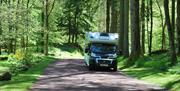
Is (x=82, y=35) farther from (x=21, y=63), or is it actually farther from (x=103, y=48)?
(x=103, y=48)

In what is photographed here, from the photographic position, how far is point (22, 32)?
4938cm

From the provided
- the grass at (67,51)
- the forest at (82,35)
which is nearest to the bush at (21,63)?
the forest at (82,35)

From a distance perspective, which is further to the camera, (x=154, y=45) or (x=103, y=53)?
(x=154, y=45)

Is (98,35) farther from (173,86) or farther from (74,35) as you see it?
(74,35)

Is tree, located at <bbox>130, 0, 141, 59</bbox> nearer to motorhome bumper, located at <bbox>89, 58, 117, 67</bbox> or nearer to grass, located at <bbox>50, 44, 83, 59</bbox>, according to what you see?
motorhome bumper, located at <bbox>89, 58, 117, 67</bbox>

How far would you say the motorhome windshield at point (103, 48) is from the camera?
31.5 metres

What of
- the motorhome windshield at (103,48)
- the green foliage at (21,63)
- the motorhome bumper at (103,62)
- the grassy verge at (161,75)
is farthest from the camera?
the motorhome windshield at (103,48)

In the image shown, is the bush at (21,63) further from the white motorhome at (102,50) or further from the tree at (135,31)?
the tree at (135,31)

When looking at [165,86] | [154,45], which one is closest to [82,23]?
[154,45]

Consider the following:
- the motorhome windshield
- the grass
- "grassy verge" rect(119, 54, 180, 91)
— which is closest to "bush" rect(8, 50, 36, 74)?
the motorhome windshield

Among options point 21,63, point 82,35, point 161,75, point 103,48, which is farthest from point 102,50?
point 82,35

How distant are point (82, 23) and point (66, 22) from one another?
309 cm

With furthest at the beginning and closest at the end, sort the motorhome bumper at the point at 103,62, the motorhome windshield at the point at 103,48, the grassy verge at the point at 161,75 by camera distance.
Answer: the motorhome windshield at the point at 103,48, the motorhome bumper at the point at 103,62, the grassy verge at the point at 161,75

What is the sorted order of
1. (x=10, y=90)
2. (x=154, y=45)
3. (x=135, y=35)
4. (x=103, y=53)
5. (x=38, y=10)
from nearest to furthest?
(x=10, y=90) < (x=103, y=53) < (x=135, y=35) < (x=38, y=10) < (x=154, y=45)
